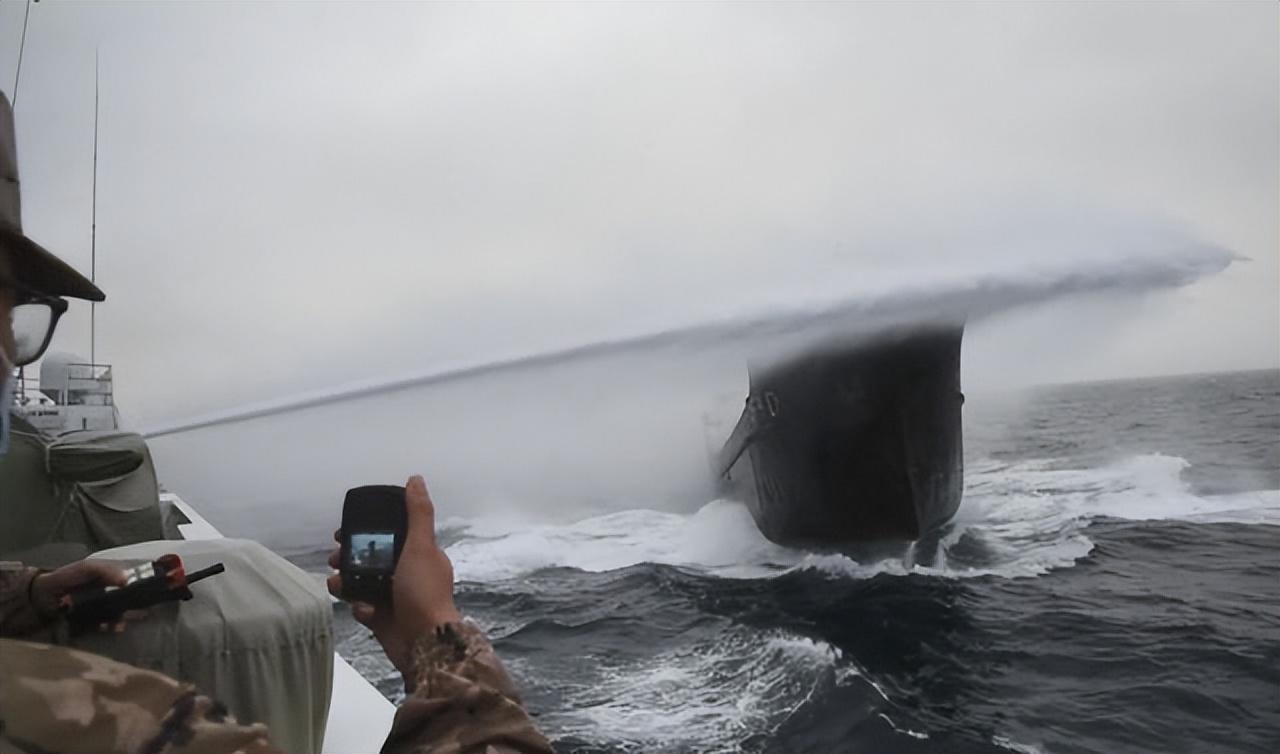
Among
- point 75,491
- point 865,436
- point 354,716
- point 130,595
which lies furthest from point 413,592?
point 865,436

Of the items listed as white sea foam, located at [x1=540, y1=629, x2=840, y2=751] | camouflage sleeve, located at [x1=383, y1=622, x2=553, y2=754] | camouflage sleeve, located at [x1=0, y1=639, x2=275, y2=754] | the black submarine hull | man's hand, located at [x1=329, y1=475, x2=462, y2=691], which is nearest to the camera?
camouflage sleeve, located at [x1=0, y1=639, x2=275, y2=754]

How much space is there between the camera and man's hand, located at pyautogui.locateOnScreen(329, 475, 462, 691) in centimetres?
93

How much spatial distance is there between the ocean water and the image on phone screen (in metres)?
4.58

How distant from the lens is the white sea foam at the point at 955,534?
11.5 m

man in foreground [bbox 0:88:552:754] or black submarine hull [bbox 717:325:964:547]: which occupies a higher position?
man in foreground [bbox 0:88:552:754]

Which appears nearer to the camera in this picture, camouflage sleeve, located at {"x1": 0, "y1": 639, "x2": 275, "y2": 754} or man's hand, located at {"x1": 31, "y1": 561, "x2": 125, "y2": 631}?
camouflage sleeve, located at {"x1": 0, "y1": 639, "x2": 275, "y2": 754}

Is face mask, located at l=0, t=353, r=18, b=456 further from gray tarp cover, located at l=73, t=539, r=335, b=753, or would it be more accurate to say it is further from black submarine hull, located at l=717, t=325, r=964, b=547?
black submarine hull, located at l=717, t=325, r=964, b=547

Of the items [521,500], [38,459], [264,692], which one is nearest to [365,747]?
[264,692]

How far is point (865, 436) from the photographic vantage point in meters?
11.5

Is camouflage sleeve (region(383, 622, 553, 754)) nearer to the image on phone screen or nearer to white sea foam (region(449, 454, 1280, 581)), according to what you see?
the image on phone screen

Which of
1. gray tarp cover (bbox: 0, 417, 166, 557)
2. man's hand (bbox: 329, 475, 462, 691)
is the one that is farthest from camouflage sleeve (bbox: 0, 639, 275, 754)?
gray tarp cover (bbox: 0, 417, 166, 557)

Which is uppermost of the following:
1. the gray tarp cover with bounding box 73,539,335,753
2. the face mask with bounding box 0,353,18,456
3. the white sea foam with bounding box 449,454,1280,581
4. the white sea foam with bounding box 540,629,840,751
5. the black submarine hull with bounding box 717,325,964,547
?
the face mask with bounding box 0,353,18,456

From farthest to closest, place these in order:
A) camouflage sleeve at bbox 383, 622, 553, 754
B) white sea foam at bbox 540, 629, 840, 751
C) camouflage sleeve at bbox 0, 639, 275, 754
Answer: white sea foam at bbox 540, 629, 840, 751 < camouflage sleeve at bbox 383, 622, 553, 754 < camouflage sleeve at bbox 0, 639, 275, 754

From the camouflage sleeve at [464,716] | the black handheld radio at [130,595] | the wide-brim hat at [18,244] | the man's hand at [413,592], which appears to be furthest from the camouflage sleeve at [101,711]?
the black handheld radio at [130,595]
